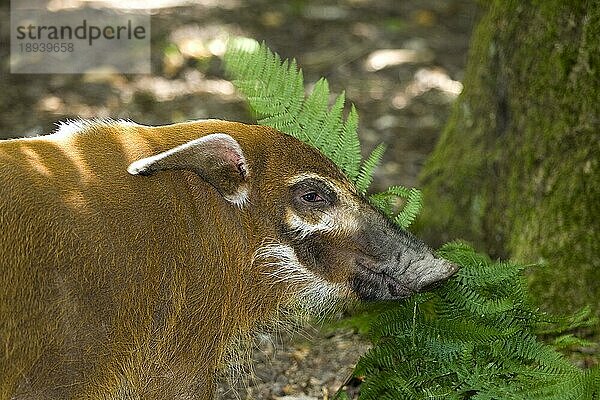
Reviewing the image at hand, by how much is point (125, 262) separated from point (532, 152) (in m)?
2.58

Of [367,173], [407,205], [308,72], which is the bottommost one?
[308,72]

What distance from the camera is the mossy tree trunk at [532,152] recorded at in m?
4.92

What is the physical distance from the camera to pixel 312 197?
4176 mm

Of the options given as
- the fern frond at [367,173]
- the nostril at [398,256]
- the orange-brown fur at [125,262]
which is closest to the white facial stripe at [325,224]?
the orange-brown fur at [125,262]

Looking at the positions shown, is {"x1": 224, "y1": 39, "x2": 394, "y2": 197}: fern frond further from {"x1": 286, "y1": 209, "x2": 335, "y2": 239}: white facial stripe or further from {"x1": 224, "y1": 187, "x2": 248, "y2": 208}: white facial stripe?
{"x1": 224, "y1": 187, "x2": 248, "y2": 208}: white facial stripe

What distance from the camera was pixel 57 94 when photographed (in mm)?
8016

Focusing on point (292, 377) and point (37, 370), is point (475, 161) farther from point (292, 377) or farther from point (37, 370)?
point (37, 370)

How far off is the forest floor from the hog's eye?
282 centimetres

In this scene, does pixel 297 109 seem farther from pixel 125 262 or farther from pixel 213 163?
pixel 125 262

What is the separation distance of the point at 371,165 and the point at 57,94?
430 cm

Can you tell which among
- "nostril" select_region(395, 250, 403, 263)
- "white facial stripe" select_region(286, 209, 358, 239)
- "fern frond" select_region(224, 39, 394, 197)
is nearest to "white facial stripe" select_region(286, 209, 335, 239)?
"white facial stripe" select_region(286, 209, 358, 239)

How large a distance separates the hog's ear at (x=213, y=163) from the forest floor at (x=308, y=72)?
3000 millimetres

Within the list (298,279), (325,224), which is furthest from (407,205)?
(298,279)

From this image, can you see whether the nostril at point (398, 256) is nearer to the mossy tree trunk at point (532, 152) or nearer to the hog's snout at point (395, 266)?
the hog's snout at point (395, 266)
